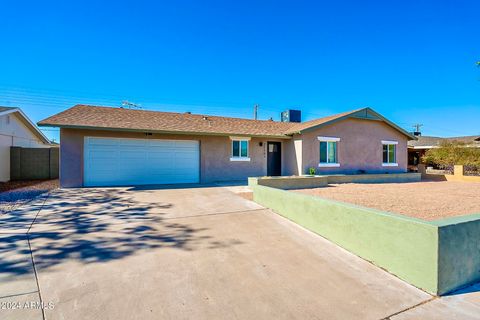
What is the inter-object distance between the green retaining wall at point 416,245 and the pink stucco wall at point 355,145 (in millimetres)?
9854

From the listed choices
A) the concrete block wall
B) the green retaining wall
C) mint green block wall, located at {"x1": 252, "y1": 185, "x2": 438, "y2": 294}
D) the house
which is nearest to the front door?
the house

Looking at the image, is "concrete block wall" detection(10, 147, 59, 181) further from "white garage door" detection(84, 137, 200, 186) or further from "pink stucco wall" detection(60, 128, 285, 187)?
"white garage door" detection(84, 137, 200, 186)

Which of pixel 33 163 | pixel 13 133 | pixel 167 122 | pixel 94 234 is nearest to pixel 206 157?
pixel 167 122

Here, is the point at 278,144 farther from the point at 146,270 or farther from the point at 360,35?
the point at 146,270

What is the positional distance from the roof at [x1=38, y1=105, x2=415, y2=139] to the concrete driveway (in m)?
6.37

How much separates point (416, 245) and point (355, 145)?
13648 mm

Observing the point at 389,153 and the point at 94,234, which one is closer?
the point at 94,234

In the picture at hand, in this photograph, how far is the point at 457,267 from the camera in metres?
2.93

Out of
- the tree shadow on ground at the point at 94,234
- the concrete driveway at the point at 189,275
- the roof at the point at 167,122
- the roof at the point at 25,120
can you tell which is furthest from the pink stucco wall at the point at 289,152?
the roof at the point at 25,120

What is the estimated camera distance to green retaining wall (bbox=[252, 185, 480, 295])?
2.83 meters

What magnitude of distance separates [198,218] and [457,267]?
16.0ft

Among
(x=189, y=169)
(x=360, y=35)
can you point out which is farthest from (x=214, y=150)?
(x=360, y=35)

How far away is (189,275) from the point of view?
3.21 meters

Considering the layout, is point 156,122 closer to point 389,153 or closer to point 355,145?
point 355,145
